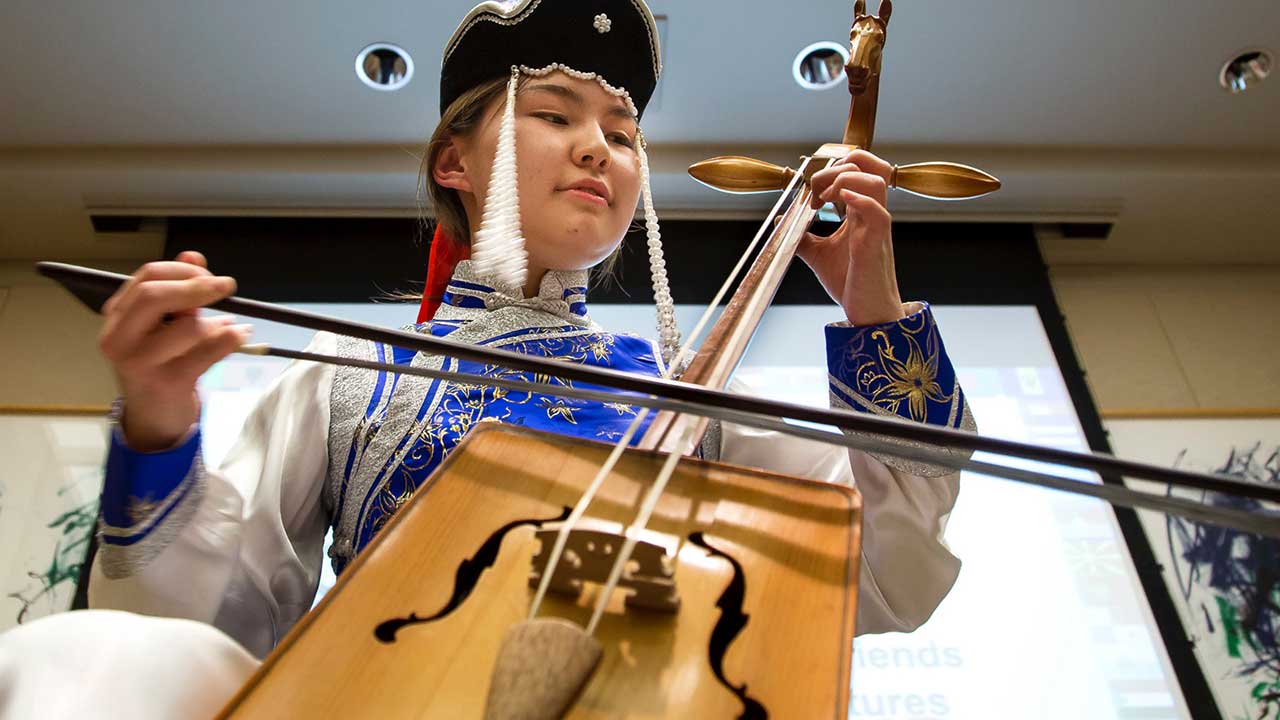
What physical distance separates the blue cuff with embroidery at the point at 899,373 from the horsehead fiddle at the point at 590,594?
0.83 feet

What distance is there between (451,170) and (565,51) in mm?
207

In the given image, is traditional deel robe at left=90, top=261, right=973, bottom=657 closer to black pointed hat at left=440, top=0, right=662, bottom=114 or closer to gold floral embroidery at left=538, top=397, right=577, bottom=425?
gold floral embroidery at left=538, top=397, right=577, bottom=425

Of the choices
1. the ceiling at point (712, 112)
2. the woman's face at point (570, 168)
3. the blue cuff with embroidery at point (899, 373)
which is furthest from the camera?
the ceiling at point (712, 112)

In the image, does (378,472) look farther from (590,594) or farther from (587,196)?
(590,594)

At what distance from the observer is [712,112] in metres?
2.58

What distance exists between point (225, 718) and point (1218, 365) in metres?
2.82

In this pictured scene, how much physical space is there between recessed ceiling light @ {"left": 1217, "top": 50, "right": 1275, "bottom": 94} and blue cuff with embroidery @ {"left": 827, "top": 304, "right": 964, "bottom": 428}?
1982mm

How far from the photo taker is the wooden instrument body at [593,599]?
1.68 ft

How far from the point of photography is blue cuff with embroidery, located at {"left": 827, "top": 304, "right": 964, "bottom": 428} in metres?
0.96

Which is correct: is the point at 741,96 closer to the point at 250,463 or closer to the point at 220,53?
the point at 220,53

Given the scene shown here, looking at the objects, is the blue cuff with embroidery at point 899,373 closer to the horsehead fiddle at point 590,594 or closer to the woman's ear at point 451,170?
the horsehead fiddle at point 590,594

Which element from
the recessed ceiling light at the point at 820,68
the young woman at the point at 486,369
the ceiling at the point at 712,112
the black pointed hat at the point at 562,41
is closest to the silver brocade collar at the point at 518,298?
the young woman at the point at 486,369

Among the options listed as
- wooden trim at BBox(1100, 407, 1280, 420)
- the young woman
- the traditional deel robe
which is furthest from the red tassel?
wooden trim at BBox(1100, 407, 1280, 420)

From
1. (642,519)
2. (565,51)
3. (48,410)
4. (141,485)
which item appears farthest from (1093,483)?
(48,410)
